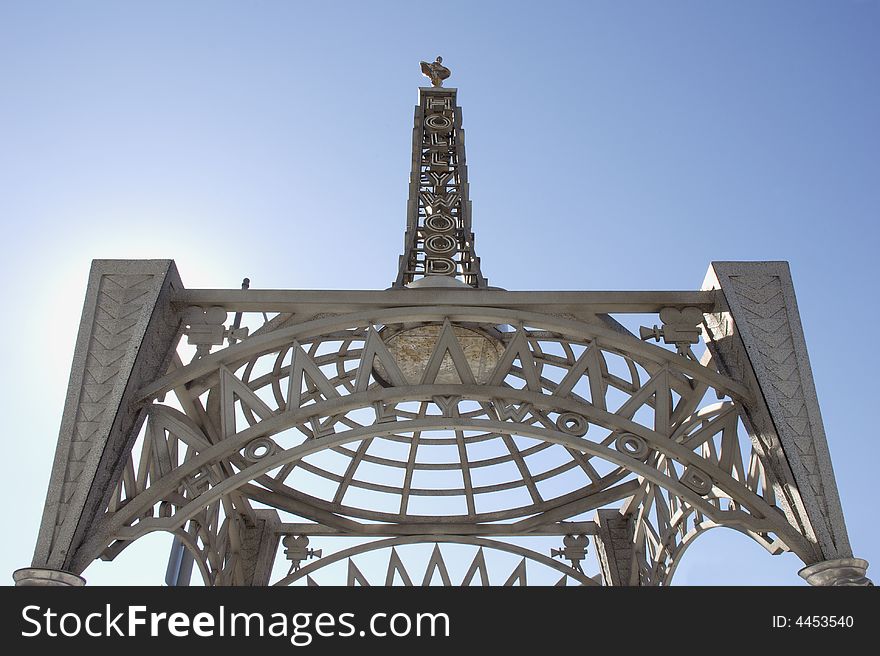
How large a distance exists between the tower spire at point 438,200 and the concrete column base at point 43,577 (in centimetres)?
664

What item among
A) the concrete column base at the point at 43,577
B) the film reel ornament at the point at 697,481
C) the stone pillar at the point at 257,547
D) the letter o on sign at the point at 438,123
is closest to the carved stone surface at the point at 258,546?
the stone pillar at the point at 257,547

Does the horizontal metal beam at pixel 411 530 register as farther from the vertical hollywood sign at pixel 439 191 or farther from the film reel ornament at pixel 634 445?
the film reel ornament at pixel 634 445

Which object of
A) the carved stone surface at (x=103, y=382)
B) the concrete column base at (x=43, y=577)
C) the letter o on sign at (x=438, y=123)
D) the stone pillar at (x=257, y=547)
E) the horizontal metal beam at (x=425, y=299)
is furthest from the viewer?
the stone pillar at (x=257, y=547)

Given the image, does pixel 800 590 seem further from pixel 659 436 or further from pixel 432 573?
pixel 432 573

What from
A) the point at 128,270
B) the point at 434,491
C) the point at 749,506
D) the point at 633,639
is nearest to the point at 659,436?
the point at 749,506

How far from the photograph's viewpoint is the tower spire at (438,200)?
50.1 feet

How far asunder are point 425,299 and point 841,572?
21.2 feet

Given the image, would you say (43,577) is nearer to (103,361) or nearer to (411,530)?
(103,361)

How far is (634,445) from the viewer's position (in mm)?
11711

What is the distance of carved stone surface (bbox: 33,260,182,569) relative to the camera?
1056cm

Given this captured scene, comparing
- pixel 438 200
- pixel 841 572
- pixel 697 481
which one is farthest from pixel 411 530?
pixel 841 572

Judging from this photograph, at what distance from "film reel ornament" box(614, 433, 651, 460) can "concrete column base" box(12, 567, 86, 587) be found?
712 centimetres

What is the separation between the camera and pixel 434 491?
813 inches

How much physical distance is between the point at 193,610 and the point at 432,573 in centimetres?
1381
